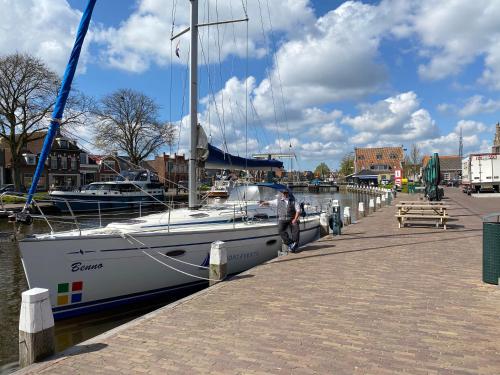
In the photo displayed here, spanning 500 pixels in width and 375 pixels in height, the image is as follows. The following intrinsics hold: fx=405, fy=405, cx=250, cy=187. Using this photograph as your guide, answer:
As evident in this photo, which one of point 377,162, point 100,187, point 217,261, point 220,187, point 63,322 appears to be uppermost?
point 377,162

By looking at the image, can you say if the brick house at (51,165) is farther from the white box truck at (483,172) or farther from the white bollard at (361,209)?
the white box truck at (483,172)

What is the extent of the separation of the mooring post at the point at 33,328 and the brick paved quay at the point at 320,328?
23 cm

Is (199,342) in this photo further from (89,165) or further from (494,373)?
(89,165)

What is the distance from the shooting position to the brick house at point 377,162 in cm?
9150

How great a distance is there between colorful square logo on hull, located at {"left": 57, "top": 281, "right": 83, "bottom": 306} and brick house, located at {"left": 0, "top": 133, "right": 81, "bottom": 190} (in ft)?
156

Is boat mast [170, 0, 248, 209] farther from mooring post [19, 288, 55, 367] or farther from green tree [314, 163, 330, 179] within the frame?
green tree [314, 163, 330, 179]

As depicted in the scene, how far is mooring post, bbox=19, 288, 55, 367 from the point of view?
453cm

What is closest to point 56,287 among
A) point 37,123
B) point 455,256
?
point 455,256

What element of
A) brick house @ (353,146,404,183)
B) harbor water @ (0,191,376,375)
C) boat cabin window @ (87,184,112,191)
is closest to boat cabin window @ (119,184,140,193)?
boat cabin window @ (87,184,112,191)

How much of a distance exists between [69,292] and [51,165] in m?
53.4

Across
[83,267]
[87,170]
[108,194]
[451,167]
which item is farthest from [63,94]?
[451,167]

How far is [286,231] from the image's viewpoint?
11.0 metres

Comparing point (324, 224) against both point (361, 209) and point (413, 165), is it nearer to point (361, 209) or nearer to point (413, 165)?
point (361, 209)

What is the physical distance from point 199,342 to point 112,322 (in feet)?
13.0
